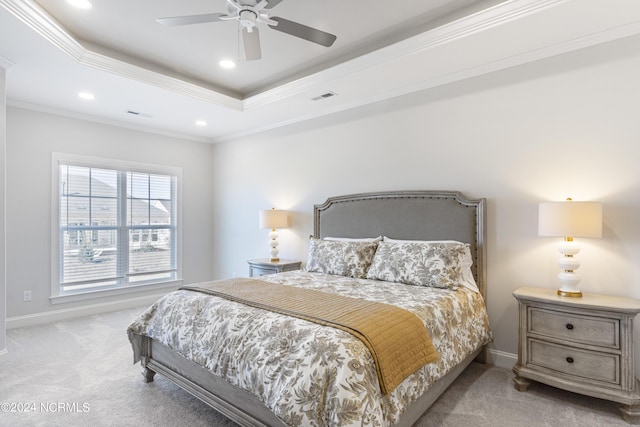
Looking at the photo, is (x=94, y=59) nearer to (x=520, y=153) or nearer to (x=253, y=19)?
(x=253, y=19)

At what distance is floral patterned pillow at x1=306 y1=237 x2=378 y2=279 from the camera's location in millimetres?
3404

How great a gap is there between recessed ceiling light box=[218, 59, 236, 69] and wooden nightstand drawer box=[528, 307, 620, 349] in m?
3.52

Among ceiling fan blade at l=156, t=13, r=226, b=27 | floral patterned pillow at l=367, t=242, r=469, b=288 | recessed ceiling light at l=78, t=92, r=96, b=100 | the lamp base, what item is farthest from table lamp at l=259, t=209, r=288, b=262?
the lamp base

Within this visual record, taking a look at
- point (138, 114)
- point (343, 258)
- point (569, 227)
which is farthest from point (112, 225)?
point (569, 227)

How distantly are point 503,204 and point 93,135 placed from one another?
511 cm

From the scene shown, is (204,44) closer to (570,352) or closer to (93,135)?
(93,135)

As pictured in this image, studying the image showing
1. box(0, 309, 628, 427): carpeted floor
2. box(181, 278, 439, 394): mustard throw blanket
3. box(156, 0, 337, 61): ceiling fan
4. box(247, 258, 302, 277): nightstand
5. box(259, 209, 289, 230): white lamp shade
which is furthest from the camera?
box(259, 209, 289, 230): white lamp shade

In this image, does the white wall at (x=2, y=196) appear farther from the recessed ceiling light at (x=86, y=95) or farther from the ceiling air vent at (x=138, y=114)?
the ceiling air vent at (x=138, y=114)

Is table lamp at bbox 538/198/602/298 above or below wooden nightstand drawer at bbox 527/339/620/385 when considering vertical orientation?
above

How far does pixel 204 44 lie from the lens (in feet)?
10.5

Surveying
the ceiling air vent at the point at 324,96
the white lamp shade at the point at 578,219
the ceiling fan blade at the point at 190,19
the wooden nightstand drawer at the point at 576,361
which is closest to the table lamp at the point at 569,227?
the white lamp shade at the point at 578,219

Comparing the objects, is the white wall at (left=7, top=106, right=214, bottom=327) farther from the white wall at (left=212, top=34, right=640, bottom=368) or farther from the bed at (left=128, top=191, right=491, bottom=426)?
the white wall at (left=212, top=34, right=640, bottom=368)

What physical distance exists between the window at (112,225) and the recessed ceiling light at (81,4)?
8.04 ft

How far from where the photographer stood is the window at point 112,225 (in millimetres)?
4461
